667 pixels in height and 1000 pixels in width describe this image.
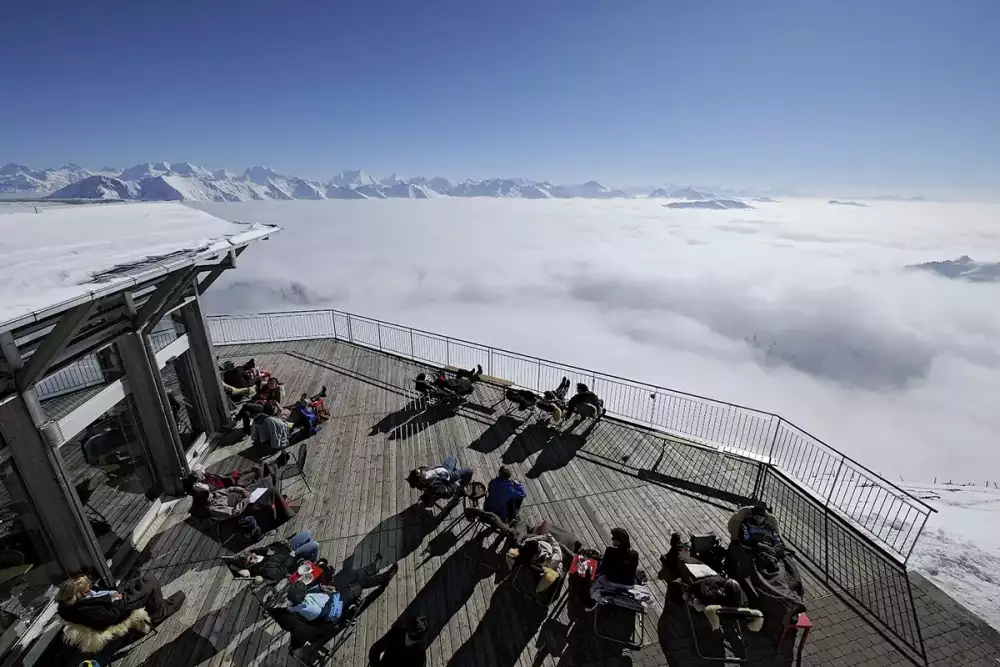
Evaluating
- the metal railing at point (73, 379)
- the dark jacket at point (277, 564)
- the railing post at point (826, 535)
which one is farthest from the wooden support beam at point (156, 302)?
the railing post at point (826, 535)

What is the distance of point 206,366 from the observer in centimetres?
1013

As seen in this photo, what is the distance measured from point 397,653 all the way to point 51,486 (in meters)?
5.19

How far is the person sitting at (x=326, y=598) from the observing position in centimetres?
513

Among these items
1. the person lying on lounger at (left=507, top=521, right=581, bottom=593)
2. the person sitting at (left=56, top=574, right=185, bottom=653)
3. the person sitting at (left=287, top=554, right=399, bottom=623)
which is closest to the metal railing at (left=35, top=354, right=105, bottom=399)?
the person sitting at (left=56, top=574, right=185, bottom=653)

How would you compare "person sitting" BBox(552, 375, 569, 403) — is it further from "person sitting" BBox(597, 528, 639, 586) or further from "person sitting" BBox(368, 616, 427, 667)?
"person sitting" BBox(368, 616, 427, 667)

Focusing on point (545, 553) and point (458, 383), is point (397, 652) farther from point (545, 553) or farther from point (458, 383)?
point (458, 383)

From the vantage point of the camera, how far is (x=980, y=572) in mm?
7883

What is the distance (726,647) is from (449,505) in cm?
479

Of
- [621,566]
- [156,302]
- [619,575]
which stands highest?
[156,302]

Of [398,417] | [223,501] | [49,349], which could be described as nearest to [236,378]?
[398,417]

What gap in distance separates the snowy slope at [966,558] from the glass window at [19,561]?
516 inches

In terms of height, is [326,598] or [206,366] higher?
[206,366]

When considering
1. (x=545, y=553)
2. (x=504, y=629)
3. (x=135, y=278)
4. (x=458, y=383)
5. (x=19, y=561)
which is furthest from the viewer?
(x=458, y=383)

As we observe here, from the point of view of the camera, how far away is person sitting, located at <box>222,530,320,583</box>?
5.90 m
